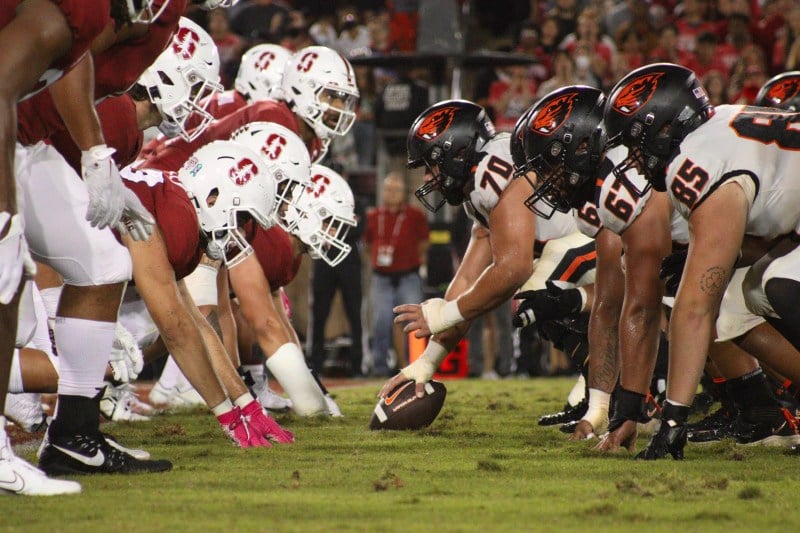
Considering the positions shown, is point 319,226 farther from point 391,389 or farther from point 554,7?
point 554,7

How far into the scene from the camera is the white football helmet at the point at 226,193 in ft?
16.2

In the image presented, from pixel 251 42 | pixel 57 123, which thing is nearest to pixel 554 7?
pixel 251 42

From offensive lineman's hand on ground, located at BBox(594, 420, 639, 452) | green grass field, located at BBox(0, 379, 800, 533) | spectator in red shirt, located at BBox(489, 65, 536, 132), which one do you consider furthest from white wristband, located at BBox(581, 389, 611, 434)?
spectator in red shirt, located at BBox(489, 65, 536, 132)

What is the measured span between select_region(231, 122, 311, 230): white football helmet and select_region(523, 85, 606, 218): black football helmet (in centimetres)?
162

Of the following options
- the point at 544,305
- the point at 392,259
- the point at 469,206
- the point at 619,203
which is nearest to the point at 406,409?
the point at 544,305

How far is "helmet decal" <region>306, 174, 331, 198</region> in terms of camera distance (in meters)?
6.73

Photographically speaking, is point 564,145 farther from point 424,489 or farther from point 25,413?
point 25,413

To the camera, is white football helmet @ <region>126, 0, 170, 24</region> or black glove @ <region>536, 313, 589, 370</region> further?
black glove @ <region>536, 313, 589, 370</region>

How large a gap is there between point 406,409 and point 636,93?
1.93 m

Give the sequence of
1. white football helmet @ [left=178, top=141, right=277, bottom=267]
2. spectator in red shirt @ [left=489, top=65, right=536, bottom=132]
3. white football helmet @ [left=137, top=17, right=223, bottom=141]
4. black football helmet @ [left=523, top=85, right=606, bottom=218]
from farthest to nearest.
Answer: spectator in red shirt @ [left=489, top=65, right=536, bottom=132] → white football helmet @ [left=137, top=17, right=223, bottom=141] → white football helmet @ [left=178, top=141, right=277, bottom=267] → black football helmet @ [left=523, top=85, right=606, bottom=218]

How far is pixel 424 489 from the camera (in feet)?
11.4

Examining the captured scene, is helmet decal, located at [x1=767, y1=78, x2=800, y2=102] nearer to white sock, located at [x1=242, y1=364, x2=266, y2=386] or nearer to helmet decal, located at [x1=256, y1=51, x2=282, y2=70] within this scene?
helmet decal, located at [x1=256, y1=51, x2=282, y2=70]

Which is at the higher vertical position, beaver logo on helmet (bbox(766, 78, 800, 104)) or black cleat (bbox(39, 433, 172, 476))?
beaver logo on helmet (bbox(766, 78, 800, 104))

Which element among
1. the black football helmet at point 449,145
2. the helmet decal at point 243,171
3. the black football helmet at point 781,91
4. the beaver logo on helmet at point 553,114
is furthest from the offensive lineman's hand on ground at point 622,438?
the black football helmet at point 781,91
